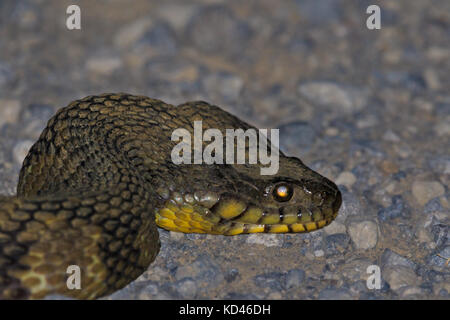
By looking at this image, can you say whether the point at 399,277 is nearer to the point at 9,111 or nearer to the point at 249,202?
the point at 249,202

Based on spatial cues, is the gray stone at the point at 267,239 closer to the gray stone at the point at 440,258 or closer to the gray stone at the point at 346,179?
the gray stone at the point at 346,179

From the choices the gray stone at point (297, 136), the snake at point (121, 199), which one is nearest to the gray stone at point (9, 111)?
the snake at point (121, 199)

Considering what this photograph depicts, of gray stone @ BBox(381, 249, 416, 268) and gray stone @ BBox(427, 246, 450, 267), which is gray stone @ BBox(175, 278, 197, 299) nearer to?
gray stone @ BBox(381, 249, 416, 268)

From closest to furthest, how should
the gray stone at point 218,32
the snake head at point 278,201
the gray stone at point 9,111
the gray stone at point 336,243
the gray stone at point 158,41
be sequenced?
the snake head at point 278,201 < the gray stone at point 336,243 < the gray stone at point 9,111 < the gray stone at point 158,41 < the gray stone at point 218,32

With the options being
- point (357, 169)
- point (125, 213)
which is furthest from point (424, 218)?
point (125, 213)

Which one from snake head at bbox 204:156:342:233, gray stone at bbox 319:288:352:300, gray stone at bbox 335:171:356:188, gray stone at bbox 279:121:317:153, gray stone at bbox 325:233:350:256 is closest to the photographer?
gray stone at bbox 319:288:352:300

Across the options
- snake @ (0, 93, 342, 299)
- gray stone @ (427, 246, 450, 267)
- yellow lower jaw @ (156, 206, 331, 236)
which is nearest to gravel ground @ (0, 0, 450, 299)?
gray stone @ (427, 246, 450, 267)
